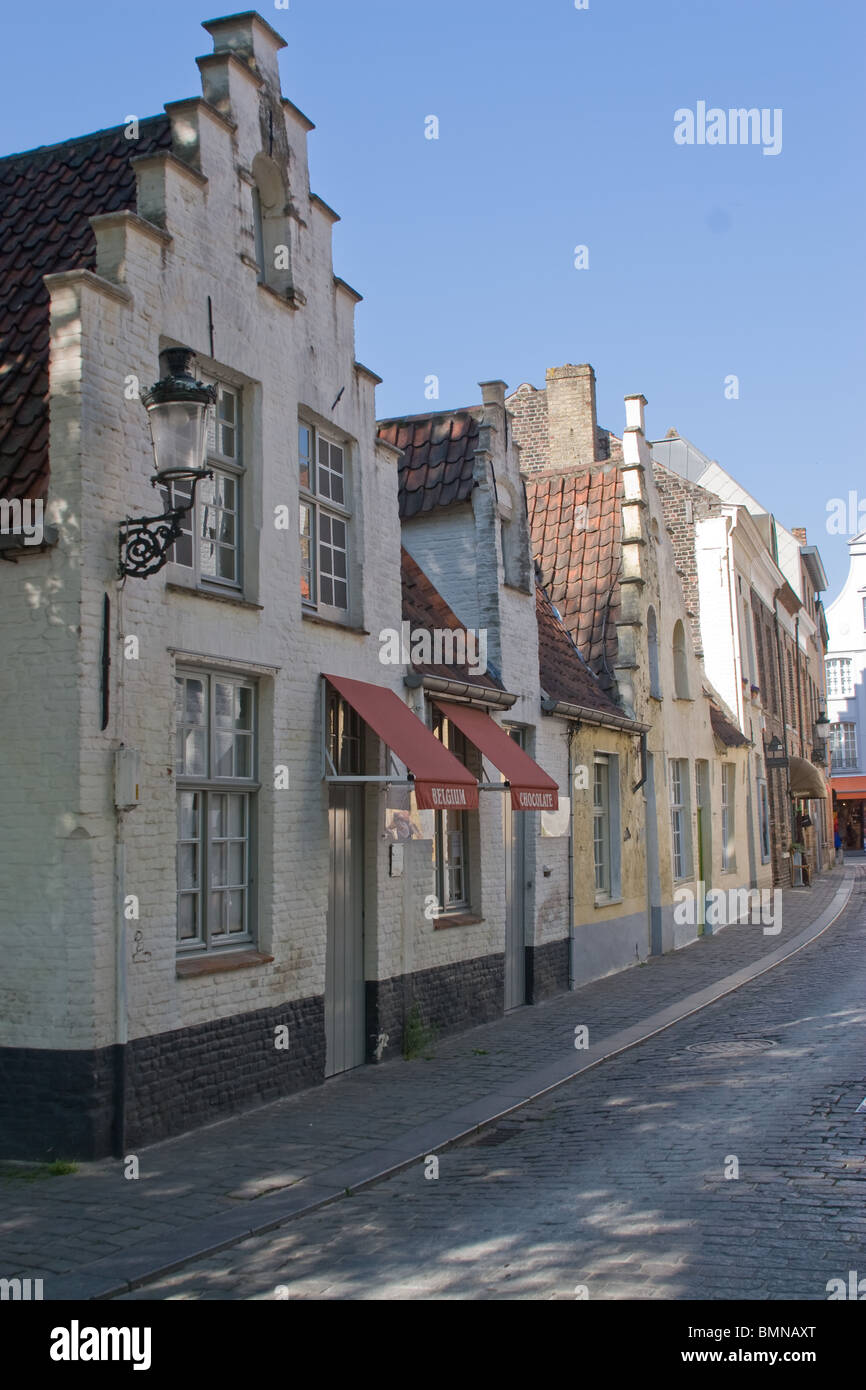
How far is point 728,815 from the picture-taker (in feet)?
90.2

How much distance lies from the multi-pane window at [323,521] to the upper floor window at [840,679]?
163ft

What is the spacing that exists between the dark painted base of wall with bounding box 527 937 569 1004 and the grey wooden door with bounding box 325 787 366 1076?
4.25 metres

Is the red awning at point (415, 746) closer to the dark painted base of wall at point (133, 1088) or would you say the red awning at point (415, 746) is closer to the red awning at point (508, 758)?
the red awning at point (508, 758)

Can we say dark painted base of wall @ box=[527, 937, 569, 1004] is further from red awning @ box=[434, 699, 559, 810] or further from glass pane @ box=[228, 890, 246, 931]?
glass pane @ box=[228, 890, 246, 931]

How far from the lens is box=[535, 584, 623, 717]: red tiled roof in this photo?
17.0 meters

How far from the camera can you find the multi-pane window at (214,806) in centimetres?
885

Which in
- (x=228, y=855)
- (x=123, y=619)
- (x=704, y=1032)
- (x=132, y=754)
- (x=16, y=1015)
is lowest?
(x=704, y=1032)

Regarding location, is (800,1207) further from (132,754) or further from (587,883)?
(587,883)

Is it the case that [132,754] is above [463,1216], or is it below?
above

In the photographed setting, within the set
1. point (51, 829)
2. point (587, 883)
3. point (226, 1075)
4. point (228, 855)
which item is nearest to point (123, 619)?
point (51, 829)

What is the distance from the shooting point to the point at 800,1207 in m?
6.29

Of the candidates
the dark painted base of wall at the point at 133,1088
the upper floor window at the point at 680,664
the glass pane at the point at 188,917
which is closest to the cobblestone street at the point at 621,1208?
the dark painted base of wall at the point at 133,1088

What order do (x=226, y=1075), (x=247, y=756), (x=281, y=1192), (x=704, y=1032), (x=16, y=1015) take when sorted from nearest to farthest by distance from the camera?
(x=281, y=1192)
(x=16, y=1015)
(x=226, y=1075)
(x=247, y=756)
(x=704, y=1032)
